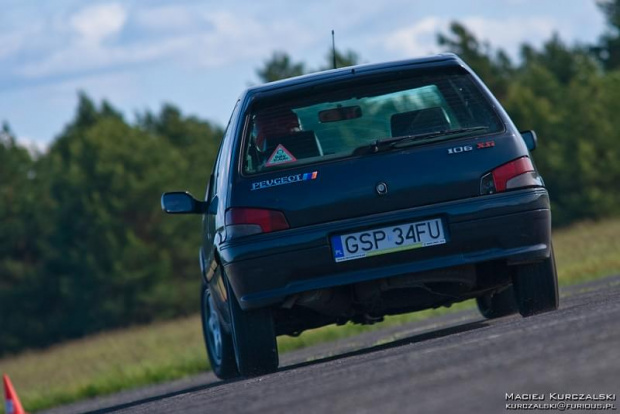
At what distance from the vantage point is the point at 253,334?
8461 mm

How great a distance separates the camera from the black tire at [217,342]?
32.7 feet

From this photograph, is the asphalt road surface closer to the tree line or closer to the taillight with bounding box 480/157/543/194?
the taillight with bounding box 480/157/543/194

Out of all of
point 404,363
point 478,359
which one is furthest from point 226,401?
point 478,359

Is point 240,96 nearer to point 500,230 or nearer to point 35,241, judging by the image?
point 500,230

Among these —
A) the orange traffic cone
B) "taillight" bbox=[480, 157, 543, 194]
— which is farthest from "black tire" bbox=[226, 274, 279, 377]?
"taillight" bbox=[480, 157, 543, 194]

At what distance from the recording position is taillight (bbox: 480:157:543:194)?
8188 millimetres

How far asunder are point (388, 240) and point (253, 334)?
1005mm

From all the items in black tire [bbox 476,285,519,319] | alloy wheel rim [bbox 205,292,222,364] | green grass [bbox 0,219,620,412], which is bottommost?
green grass [bbox 0,219,620,412]

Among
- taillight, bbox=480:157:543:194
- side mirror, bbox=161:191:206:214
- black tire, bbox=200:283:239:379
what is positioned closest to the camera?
taillight, bbox=480:157:543:194

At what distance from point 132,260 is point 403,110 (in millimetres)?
74369

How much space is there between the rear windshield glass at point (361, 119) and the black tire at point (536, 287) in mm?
874

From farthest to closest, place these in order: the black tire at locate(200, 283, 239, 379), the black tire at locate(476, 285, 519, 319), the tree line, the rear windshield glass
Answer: the tree line
the black tire at locate(476, 285, 519, 319)
the black tire at locate(200, 283, 239, 379)
the rear windshield glass

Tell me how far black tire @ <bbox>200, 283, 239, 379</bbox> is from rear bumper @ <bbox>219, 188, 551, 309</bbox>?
1.79 m

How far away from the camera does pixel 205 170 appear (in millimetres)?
99125
